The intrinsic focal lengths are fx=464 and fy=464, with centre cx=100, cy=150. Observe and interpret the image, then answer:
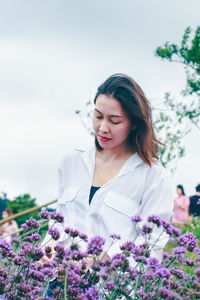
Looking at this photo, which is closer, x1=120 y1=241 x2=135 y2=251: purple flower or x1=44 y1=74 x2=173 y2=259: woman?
x1=120 y1=241 x2=135 y2=251: purple flower

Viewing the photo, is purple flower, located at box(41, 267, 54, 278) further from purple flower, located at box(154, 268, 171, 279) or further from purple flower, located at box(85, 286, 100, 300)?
purple flower, located at box(154, 268, 171, 279)

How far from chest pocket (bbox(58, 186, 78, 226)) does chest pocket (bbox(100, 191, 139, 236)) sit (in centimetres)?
20

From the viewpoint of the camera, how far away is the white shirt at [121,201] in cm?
252

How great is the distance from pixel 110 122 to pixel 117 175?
12.2 inches

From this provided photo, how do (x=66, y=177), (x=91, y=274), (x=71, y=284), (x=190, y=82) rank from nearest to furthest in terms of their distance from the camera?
(x=71, y=284) < (x=91, y=274) < (x=66, y=177) < (x=190, y=82)

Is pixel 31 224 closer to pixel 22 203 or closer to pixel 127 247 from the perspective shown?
pixel 127 247

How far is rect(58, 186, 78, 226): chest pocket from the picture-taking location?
2685 millimetres

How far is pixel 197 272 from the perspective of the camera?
6.53 ft

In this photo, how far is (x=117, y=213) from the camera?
8.43 feet

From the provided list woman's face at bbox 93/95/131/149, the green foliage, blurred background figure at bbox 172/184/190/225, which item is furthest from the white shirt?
the green foliage

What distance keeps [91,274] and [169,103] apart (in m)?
19.1

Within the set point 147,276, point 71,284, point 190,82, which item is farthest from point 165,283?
point 190,82

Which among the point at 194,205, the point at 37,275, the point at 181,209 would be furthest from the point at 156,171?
the point at 181,209

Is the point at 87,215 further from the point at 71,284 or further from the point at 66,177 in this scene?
the point at 71,284
